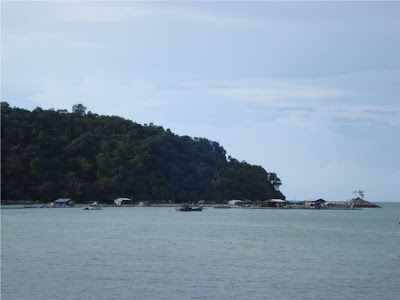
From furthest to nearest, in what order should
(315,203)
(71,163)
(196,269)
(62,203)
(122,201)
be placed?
(71,163)
(122,201)
(315,203)
(62,203)
(196,269)

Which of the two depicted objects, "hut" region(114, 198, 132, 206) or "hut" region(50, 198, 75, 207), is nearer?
"hut" region(50, 198, 75, 207)

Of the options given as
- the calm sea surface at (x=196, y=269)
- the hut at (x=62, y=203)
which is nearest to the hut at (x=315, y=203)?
the hut at (x=62, y=203)

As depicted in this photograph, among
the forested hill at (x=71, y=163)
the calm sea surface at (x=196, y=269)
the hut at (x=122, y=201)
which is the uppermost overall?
the forested hill at (x=71, y=163)

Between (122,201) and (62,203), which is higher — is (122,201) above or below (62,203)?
above

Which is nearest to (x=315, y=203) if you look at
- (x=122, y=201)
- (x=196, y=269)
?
(x=122, y=201)

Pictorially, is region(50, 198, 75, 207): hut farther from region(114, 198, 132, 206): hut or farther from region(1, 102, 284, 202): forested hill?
region(114, 198, 132, 206): hut

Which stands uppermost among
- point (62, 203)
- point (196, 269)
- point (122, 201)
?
point (122, 201)

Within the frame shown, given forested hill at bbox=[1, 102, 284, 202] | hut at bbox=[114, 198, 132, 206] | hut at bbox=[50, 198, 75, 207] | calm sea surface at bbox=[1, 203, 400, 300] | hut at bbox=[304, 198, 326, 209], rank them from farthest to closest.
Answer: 1. hut at bbox=[114, 198, 132, 206]
2. hut at bbox=[304, 198, 326, 209]
3. forested hill at bbox=[1, 102, 284, 202]
4. hut at bbox=[50, 198, 75, 207]
5. calm sea surface at bbox=[1, 203, 400, 300]

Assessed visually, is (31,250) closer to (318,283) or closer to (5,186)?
(318,283)

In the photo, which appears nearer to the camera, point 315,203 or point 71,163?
point 315,203

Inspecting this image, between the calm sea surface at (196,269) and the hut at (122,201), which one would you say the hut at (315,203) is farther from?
the calm sea surface at (196,269)

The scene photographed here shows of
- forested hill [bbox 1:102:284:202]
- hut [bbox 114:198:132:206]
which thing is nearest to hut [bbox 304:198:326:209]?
forested hill [bbox 1:102:284:202]

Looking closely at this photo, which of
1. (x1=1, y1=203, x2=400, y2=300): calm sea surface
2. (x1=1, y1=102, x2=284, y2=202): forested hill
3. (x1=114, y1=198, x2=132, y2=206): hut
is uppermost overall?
(x1=1, y1=102, x2=284, y2=202): forested hill

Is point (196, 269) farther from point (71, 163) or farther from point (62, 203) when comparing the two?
point (71, 163)
